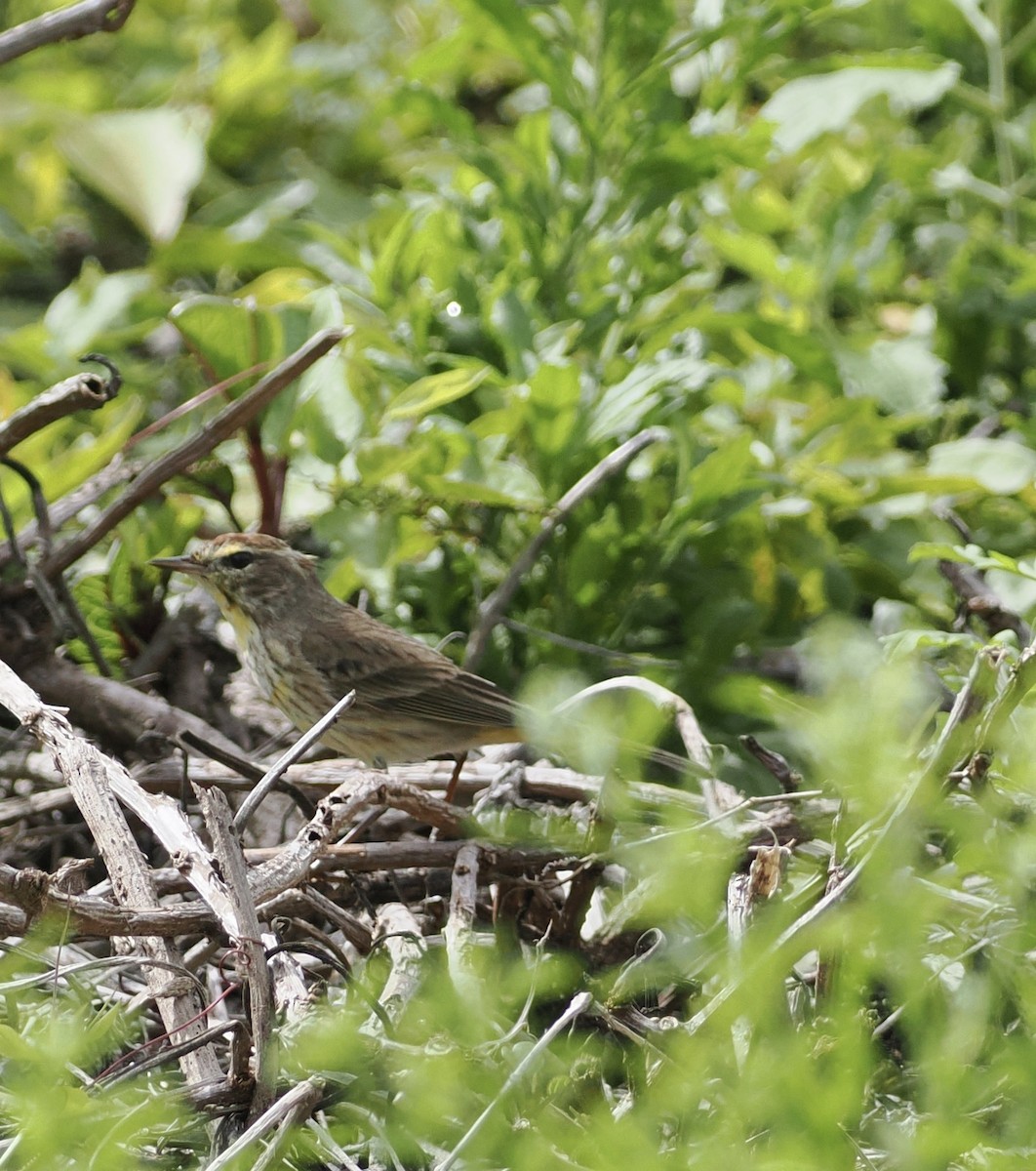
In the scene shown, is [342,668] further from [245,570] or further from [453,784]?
[453,784]

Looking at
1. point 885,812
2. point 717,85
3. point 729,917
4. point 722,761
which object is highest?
point 717,85

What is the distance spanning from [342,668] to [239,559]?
388 millimetres

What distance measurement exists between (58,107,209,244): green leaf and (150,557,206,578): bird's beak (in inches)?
69.3

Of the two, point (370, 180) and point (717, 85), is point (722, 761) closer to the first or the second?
point (717, 85)

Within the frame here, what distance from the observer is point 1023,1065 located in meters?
1.34

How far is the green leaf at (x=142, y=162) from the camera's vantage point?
15.6 ft

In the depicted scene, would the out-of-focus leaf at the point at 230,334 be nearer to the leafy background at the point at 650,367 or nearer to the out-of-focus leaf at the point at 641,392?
the leafy background at the point at 650,367

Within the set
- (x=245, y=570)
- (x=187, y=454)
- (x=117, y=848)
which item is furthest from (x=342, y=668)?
(x=117, y=848)

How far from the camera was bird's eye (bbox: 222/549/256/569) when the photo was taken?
3.34 m

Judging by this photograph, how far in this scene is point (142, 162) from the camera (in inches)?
192

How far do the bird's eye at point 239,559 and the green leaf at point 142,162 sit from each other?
1753 mm

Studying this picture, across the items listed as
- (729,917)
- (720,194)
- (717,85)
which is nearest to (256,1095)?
(729,917)

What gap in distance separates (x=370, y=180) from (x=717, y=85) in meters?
2.12

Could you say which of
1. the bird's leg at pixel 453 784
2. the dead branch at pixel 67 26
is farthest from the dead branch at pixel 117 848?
the dead branch at pixel 67 26
